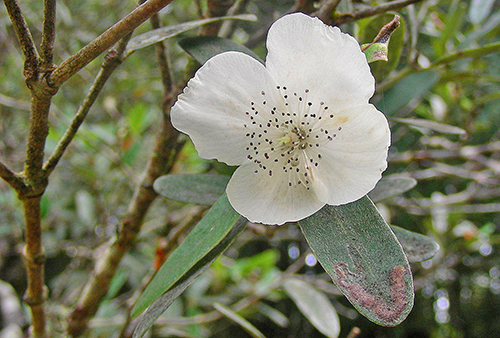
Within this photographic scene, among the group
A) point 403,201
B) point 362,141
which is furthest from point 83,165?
point 362,141

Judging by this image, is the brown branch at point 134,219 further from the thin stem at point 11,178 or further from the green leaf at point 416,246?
the green leaf at point 416,246

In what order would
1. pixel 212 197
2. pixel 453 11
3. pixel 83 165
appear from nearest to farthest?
pixel 212 197 → pixel 453 11 → pixel 83 165

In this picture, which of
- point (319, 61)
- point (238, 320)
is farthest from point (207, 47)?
point (238, 320)

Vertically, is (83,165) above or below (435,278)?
above

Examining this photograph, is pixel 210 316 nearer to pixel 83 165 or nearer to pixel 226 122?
pixel 83 165

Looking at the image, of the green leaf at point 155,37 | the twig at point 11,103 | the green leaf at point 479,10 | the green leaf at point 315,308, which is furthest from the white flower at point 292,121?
the twig at point 11,103

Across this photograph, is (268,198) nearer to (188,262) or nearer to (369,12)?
(188,262)

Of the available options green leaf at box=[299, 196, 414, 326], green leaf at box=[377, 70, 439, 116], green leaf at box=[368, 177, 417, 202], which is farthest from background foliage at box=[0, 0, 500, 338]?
green leaf at box=[299, 196, 414, 326]
